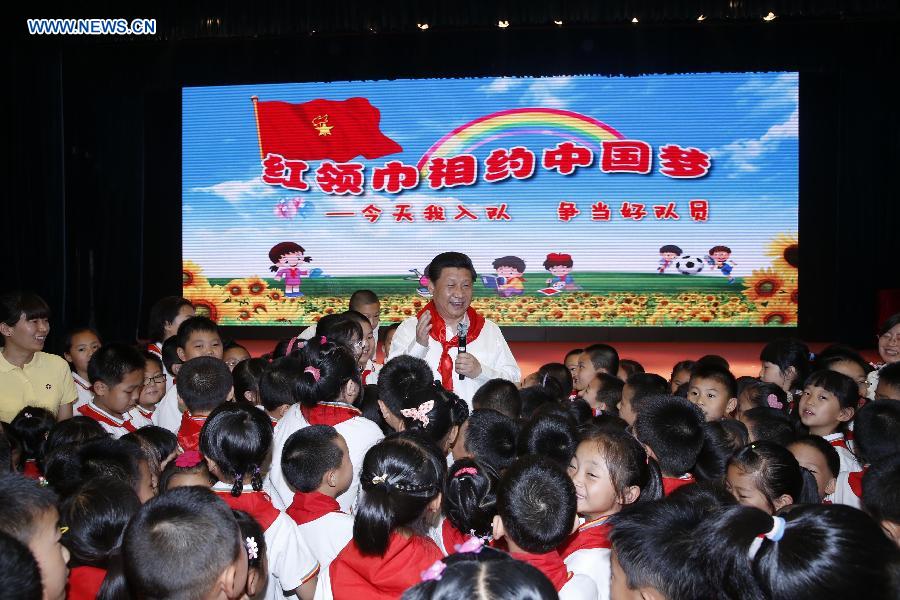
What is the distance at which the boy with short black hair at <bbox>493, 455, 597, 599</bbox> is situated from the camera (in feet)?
5.25

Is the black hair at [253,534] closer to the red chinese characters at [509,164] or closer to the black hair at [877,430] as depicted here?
the black hair at [877,430]

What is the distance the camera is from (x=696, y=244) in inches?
315

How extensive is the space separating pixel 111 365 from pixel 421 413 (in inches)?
54.0

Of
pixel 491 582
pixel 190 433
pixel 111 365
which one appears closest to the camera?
pixel 491 582

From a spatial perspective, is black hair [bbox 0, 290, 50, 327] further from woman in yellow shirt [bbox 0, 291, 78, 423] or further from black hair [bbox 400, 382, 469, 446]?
black hair [bbox 400, 382, 469, 446]

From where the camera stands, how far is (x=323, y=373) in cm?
255

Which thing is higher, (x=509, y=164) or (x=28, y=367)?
(x=509, y=164)

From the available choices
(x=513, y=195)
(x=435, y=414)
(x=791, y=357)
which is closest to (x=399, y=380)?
(x=435, y=414)

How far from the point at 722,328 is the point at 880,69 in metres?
2.94

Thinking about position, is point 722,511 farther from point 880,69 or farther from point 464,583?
point 880,69

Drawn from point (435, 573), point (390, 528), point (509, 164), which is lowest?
point (390, 528)

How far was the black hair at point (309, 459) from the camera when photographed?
80.4 inches

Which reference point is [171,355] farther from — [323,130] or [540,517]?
[323,130]

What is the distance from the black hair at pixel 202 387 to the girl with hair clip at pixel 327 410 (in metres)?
0.23
